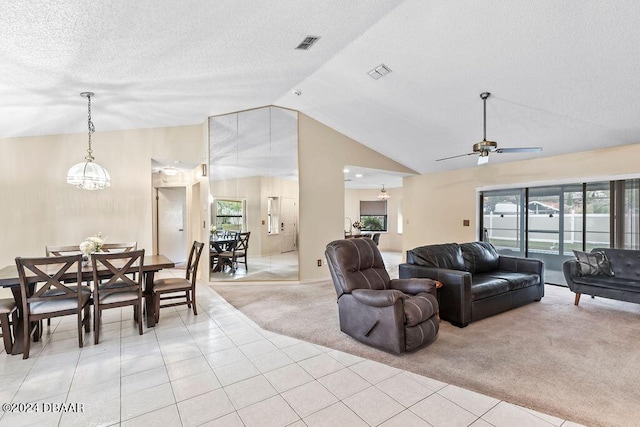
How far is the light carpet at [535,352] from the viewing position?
6.76ft

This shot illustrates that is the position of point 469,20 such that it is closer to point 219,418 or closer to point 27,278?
point 219,418

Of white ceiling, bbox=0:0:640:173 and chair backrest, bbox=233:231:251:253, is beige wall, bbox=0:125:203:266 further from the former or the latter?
chair backrest, bbox=233:231:251:253

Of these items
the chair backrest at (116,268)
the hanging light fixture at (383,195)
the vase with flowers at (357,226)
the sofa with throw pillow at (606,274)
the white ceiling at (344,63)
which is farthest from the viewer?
the vase with flowers at (357,226)

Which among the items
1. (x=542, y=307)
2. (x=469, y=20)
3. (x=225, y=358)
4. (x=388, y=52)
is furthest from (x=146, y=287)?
(x=542, y=307)

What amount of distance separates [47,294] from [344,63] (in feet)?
14.5

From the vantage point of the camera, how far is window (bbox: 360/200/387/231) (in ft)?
36.7

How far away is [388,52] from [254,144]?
298 centimetres

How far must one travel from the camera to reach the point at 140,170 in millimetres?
5375

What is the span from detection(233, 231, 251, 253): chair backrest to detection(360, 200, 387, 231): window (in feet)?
21.1

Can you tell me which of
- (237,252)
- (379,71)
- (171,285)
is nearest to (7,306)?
(171,285)

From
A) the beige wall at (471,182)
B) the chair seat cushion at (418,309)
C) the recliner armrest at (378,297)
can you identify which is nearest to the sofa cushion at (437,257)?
the chair seat cushion at (418,309)

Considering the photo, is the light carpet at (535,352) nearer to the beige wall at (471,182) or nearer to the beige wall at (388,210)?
the beige wall at (471,182)

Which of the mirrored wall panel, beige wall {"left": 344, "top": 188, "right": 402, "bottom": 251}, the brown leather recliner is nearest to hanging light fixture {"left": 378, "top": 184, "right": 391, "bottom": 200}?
beige wall {"left": 344, "top": 188, "right": 402, "bottom": 251}

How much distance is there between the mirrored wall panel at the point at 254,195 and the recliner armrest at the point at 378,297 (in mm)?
2803
